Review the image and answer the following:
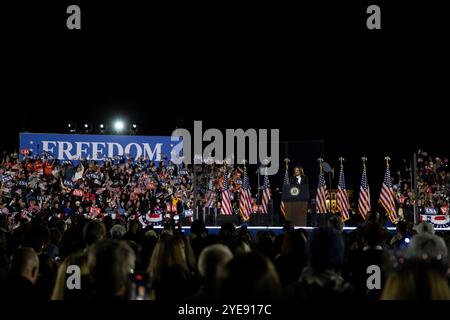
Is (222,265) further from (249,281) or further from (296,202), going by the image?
(296,202)

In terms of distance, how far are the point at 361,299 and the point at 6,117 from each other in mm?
47202

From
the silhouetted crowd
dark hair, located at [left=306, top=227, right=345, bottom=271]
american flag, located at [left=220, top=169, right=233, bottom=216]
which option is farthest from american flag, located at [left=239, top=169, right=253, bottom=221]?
dark hair, located at [left=306, top=227, right=345, bottom=271]

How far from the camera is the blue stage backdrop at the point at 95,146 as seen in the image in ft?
108

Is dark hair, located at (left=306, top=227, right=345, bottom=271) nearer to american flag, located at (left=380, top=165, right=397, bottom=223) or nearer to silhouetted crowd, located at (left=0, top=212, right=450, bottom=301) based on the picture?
silhouetted crowd, located at (left=0, top=212, right=450, bottom=301)

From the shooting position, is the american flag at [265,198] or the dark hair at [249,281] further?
the american flag at [265,198]

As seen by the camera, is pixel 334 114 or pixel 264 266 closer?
pixel 264 266

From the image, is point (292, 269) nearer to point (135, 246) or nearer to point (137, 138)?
point (135, 246)

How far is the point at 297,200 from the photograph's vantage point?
77.4 ft

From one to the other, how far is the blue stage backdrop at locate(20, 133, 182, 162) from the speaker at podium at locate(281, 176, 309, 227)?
35.5 ft

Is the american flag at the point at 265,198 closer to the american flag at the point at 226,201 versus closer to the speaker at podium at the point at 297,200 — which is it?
the american flag at the point at 226,201

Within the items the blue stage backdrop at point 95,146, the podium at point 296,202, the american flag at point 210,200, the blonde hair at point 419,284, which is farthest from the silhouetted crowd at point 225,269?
the blue stage backdrop at point 95,146

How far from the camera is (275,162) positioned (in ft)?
99.8
